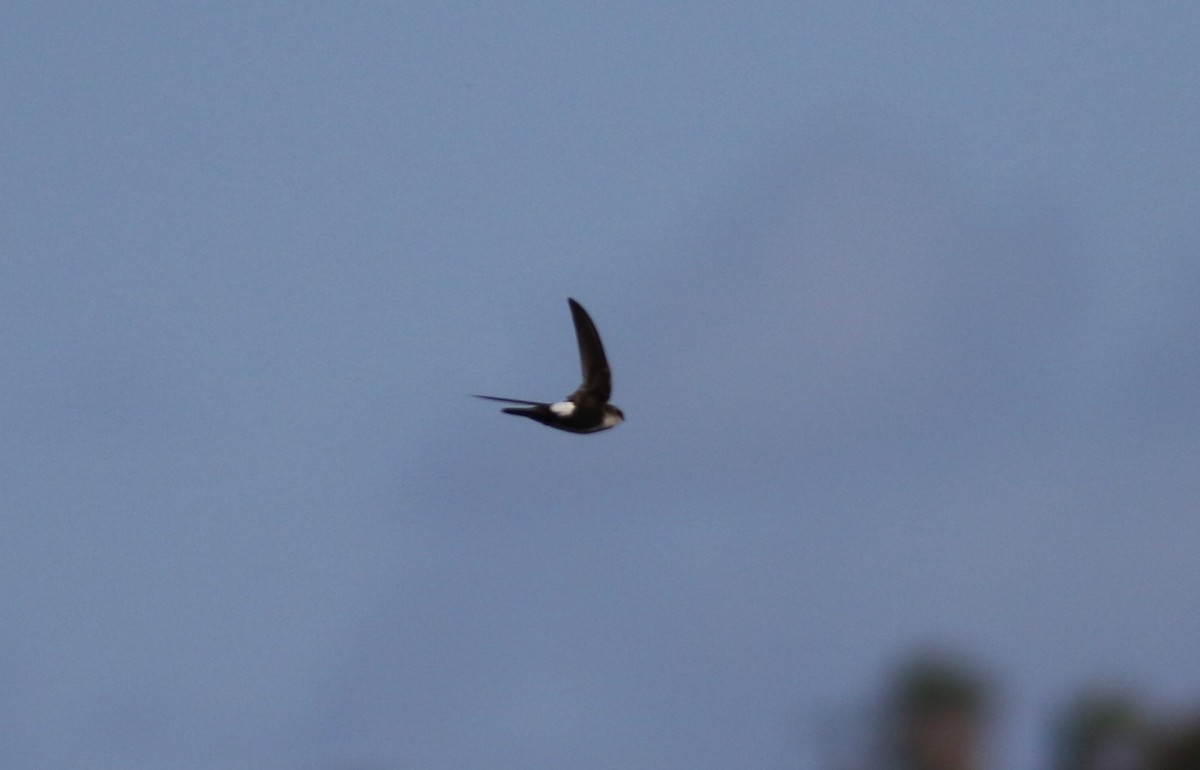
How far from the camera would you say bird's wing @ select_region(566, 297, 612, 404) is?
128 feet

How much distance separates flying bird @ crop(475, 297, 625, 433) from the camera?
39.3 meters

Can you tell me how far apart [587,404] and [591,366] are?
1.56 ft

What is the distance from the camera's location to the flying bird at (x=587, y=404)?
1548 inches

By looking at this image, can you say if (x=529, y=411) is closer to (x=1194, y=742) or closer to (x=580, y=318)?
(x=580, y=318)

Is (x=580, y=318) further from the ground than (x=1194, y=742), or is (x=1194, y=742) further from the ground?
(x=580, y=318)

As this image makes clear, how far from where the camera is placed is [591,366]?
39531 millimetres

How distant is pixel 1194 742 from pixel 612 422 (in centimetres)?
1083

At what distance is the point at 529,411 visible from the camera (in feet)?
129

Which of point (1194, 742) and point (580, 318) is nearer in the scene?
point (580, 318)

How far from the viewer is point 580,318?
128ft

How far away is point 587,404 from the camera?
3972cm

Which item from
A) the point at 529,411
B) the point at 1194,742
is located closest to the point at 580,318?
the point at 529,411

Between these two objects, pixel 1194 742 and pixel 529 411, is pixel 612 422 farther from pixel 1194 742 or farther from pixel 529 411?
pixel 1194 742

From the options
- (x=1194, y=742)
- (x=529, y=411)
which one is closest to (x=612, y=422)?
(x=529, y=411)
